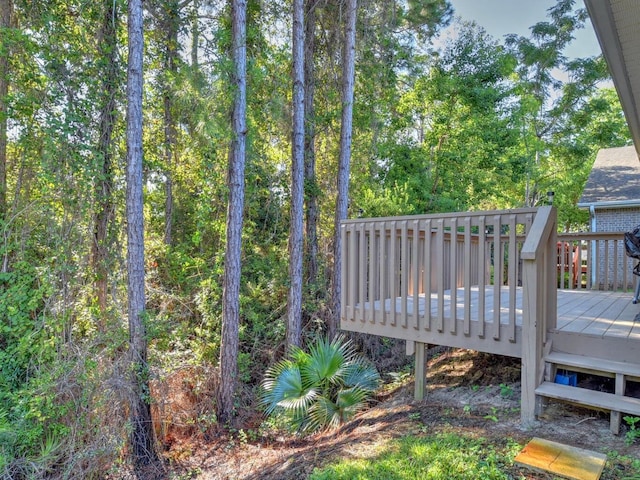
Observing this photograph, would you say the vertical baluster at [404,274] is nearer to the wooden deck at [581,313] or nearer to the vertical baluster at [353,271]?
the wooden deck at [581,313]

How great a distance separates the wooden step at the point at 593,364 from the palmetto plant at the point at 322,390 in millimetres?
2064

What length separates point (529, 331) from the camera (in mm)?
2805

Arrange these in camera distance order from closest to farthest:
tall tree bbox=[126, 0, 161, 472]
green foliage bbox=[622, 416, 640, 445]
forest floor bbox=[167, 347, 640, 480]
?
green foliage bbox=[622, 416, 640, 445] → forest floor bbox=[167, 347, 640, 480] → tall tree bbox=[126, 0, 161, 472]

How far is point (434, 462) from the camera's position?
2.40 metres

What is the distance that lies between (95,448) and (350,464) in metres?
3.21

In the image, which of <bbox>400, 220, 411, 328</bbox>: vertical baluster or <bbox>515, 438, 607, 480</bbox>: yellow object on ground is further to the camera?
<bbox>400, 220, 411, 328</bbox>: vertical baluster

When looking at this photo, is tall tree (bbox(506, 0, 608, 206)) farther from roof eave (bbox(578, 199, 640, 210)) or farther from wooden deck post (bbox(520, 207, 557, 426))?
wooden deck post (bbox(520, 207, 557, 426))

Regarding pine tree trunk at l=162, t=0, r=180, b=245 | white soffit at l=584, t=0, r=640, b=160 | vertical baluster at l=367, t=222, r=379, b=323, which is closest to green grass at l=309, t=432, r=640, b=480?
vertical baluster at l=367, t=222, r=379, b=323

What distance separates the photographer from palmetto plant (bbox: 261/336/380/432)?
421cm

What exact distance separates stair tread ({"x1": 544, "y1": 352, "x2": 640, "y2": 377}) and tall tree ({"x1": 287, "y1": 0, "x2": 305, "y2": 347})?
14.1 ft

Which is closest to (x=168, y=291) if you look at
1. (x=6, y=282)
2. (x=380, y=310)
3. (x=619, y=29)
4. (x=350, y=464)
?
(x=6, y=282)

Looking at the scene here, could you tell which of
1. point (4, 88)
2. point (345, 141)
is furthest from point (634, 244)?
point (4, 88)

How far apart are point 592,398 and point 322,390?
2.70m

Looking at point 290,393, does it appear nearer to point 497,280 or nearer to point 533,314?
point 497,280
